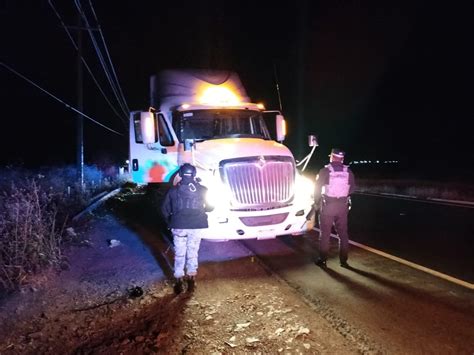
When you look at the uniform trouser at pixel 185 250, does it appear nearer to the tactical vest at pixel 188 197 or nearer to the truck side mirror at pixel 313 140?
the tactical vest at pixel 188 197

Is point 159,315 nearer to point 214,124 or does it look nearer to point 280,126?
point 214,124

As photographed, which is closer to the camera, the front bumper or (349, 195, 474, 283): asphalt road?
the front bumper

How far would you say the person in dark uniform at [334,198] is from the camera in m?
6.81

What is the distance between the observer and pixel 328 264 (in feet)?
22.9

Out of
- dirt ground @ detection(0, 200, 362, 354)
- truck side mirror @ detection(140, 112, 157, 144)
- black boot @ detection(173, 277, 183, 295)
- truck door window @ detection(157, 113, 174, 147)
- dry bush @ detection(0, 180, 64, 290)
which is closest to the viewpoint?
dirt ground @ detection(0, 200, 362, 354)

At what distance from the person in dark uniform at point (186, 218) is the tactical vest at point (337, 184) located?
2021 mm

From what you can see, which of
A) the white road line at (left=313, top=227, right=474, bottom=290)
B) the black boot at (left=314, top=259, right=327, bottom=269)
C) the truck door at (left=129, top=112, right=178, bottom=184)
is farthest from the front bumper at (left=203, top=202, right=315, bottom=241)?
the truck door at (left=129, top=112, right=178, bottom=184)

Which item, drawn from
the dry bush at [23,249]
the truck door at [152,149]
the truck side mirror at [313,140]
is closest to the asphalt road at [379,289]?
the truck door at [152,149]

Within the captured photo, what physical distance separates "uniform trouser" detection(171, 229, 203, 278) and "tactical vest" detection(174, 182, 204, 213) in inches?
13.4

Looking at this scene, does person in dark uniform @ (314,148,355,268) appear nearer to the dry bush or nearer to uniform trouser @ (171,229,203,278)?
uniform trouser @ (171,229,203,278)

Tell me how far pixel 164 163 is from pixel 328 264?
4.30 m

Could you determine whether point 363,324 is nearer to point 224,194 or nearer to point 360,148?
point 224,194

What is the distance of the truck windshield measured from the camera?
29.6 feet

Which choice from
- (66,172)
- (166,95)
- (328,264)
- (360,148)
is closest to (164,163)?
(166,95)
